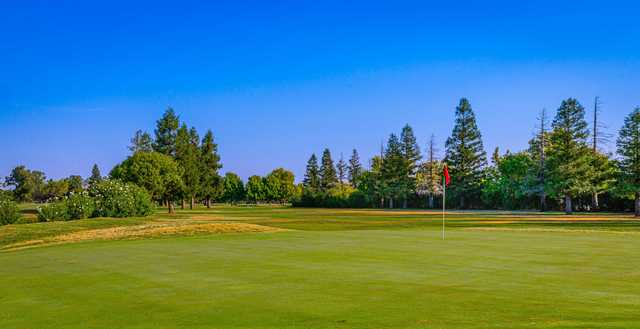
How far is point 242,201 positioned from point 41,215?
14837 centimetres

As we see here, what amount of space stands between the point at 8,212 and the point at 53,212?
326cm

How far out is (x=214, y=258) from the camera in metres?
15.6

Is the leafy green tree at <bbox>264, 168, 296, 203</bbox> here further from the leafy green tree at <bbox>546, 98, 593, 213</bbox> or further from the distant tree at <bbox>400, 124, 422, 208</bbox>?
the leafy green tree at <bbox>546, 98, 593, 213</bbox>

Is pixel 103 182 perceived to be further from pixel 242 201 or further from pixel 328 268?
pixel 242 201

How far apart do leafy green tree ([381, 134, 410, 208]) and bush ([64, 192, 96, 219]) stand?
223ft

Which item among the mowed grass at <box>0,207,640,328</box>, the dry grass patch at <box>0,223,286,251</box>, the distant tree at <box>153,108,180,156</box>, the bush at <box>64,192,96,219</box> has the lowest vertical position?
the dry grass patch at <box>0,223,286,251</box>

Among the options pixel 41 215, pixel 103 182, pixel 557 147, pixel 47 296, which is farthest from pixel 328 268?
pixel 557 147

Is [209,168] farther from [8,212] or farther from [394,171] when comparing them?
[8,212]

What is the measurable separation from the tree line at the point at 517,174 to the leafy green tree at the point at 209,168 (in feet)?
75.5

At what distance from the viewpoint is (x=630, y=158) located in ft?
193

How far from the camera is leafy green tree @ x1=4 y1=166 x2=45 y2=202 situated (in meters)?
149

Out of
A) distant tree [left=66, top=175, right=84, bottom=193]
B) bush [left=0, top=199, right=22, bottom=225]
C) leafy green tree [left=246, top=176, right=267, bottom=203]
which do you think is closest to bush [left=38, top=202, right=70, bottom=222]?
bush [left=0, top=199, right=22, bottom=225]

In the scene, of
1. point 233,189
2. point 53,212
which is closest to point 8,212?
point 53,212

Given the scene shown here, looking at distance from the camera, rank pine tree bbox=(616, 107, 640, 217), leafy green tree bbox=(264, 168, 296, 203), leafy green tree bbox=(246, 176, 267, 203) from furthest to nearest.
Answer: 1. leafy green tree bbox=(246, 176, 267, 203)
2. leafy green tree bbox=(264, 168, 296, 203)
3. pine tree bbox=(616, 107, 640, 217)
